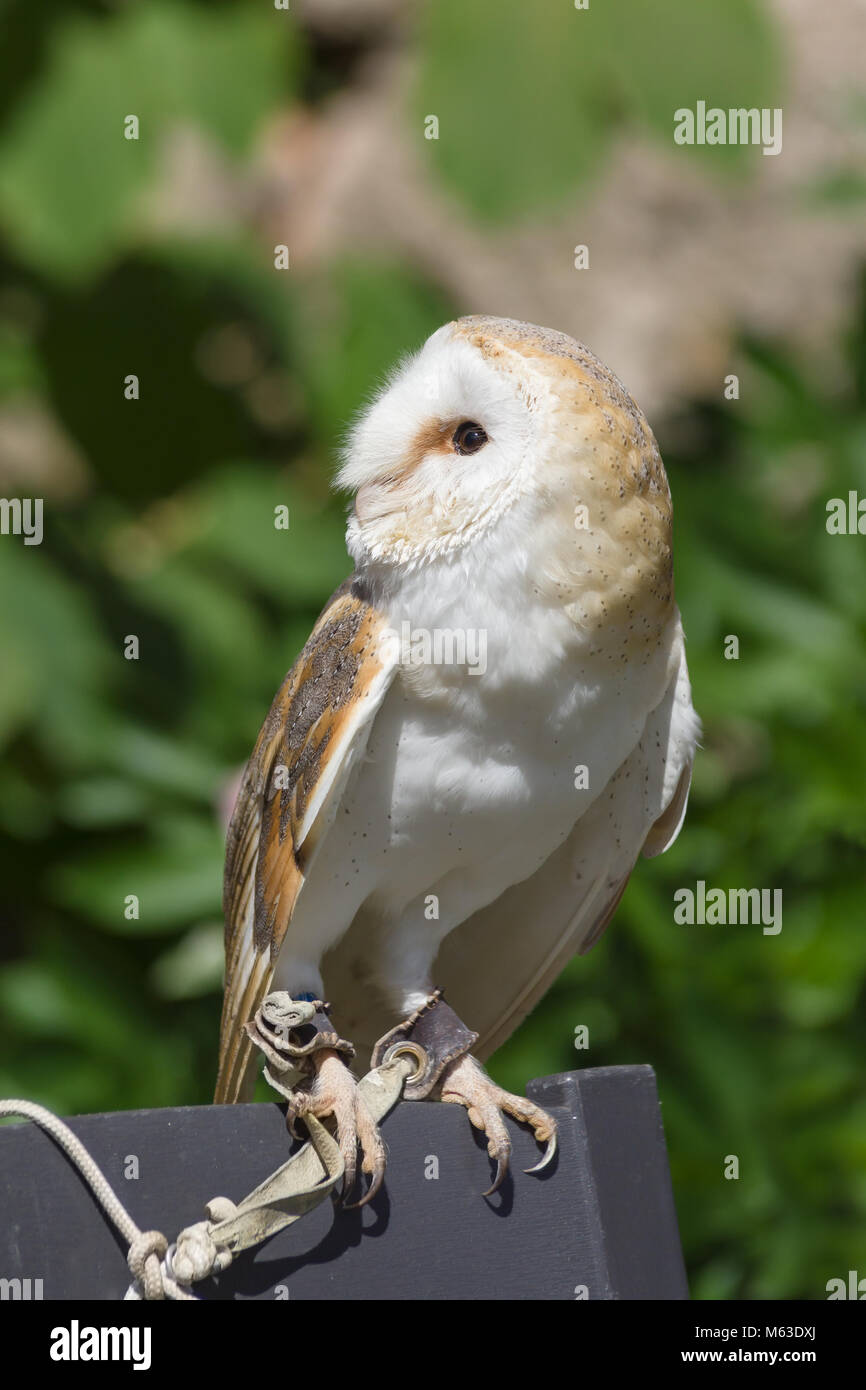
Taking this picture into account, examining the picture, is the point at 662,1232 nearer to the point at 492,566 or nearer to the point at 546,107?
the point at 492,566

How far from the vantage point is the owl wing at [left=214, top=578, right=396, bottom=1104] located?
71.6 inches

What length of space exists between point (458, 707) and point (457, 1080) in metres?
0.47

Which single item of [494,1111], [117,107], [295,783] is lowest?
[494,1111]

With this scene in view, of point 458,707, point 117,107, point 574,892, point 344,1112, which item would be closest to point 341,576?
point 117,107

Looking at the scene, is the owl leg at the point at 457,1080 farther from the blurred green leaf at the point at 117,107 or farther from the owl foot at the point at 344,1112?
the blurred green leaf at the point at 117,107

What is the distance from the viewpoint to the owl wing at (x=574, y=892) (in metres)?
2.07

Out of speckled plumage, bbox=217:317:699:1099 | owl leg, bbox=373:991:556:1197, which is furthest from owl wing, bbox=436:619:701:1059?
owl leg, bbox=373:991:556:1197

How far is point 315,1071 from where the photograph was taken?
1.74 metres

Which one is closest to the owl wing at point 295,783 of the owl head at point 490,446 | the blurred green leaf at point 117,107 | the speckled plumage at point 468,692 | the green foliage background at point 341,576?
the speckled plumage at point 468,692

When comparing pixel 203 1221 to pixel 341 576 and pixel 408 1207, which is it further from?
pixel 341 576

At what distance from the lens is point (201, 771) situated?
365 centimetres

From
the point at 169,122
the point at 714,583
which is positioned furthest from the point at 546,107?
the point at 714,583

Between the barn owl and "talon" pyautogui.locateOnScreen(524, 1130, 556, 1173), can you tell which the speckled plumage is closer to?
the barn owl

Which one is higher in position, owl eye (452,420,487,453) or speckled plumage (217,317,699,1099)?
owl eye (452,420,487,453)
